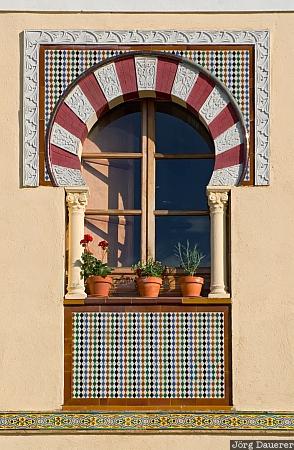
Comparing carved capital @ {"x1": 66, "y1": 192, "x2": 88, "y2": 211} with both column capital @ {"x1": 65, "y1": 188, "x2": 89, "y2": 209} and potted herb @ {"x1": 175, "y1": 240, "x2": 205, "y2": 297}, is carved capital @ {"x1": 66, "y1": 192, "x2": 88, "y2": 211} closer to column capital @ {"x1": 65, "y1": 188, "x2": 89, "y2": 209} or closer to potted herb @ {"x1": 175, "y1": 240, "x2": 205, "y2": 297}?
column capital @ {"x1": 65, "y1": 188, "x2": 89, "y2": 209}

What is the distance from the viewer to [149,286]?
15.0 meters

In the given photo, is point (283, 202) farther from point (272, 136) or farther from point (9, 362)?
point (9, 362)

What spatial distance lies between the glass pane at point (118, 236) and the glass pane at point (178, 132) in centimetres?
65

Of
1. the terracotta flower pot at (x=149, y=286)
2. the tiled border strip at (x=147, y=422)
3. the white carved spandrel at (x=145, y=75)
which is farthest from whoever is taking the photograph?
the white carved spandrel at (x=145, y=75)

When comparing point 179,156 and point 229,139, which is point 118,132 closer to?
point 179,156

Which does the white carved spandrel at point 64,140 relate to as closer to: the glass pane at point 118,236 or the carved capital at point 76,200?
the carved capital at point 76,200

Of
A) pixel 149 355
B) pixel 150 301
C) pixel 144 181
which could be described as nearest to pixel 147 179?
pixel 144 181

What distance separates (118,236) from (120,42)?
157 cm

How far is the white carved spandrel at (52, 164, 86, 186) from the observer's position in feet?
49.6

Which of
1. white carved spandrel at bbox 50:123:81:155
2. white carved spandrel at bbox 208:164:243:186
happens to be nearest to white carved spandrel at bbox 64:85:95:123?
white carved spandrel at bbox 50:123:81:155

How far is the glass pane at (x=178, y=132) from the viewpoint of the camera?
51.1 ft

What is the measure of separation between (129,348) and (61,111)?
1977mm

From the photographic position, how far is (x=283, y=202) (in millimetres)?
15062

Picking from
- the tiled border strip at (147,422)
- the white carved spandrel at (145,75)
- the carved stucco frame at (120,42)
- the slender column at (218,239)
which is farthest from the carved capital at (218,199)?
the tiled border strip at (147,422)
